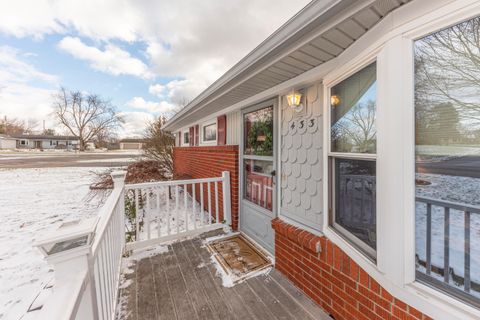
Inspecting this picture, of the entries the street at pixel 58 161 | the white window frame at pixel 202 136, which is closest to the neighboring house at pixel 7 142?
the street at pixel 58 161

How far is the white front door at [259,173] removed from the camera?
309 centimetres

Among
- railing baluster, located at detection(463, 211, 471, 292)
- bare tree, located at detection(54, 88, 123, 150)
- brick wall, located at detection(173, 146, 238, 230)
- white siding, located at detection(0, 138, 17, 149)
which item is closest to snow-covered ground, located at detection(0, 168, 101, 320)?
brick wall, located at detection(173, 146, 238, 230)

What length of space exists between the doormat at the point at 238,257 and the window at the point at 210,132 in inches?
109

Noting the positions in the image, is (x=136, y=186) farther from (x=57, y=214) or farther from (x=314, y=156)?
(x=57, y=214)

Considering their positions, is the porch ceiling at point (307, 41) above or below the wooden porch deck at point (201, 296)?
above

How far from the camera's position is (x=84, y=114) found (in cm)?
4022

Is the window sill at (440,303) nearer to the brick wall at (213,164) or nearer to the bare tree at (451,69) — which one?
the bare tree at (451,69)

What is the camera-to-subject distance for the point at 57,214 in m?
6.08

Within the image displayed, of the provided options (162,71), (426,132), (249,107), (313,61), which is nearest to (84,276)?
(426,132)

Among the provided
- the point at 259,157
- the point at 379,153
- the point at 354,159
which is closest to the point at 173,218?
the point at 259,157

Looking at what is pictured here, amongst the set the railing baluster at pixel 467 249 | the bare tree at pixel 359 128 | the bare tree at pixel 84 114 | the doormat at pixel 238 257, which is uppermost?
the bare tree at pixel 84 114

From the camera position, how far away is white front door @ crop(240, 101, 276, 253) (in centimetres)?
309

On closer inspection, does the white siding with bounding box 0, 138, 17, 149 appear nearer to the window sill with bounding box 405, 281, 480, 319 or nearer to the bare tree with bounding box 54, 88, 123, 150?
the bare tree with bounding box 54, 88, 123, 150

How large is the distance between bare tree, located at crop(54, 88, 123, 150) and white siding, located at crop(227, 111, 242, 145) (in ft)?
151
